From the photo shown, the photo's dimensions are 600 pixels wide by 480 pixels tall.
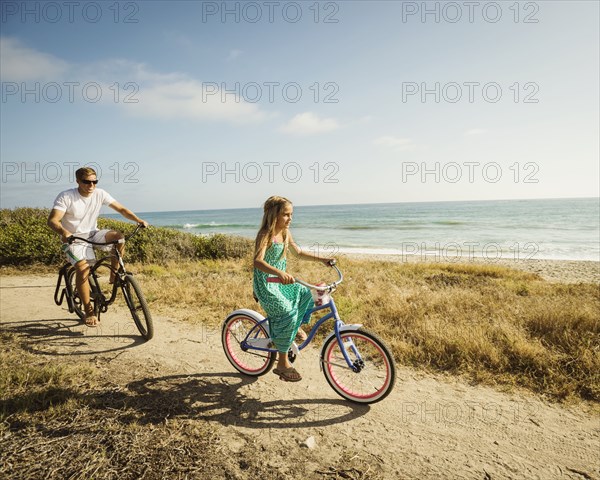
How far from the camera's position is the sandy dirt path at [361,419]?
294 cm

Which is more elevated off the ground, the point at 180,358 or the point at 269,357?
the point at 269,357

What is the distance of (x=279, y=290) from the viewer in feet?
12.8

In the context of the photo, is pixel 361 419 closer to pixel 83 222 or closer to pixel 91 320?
pixel 91 320

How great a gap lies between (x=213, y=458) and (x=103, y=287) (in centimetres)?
738

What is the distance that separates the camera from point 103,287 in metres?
8.76

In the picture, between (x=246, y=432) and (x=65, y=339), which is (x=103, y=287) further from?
(x=246, y=432)

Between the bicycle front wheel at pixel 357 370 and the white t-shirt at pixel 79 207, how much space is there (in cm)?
446

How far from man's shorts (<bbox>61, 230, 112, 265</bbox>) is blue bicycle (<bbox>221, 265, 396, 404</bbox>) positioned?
280 centimetres

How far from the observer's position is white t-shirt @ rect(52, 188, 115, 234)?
208 inches

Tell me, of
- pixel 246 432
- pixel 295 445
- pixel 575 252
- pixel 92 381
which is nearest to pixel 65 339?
pixel 92 381

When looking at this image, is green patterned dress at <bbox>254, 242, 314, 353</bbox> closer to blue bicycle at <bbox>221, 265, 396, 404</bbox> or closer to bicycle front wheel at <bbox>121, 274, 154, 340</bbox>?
blue bicycle at <bbox>221, 265, 396, 404</bbox>

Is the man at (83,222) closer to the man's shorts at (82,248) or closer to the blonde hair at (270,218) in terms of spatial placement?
the man's shorts at (82,248)

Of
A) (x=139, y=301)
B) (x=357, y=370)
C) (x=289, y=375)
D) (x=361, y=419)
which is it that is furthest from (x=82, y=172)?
(x=361, y=419)

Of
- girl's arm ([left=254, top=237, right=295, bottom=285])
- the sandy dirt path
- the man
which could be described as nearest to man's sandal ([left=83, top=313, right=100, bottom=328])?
the man
